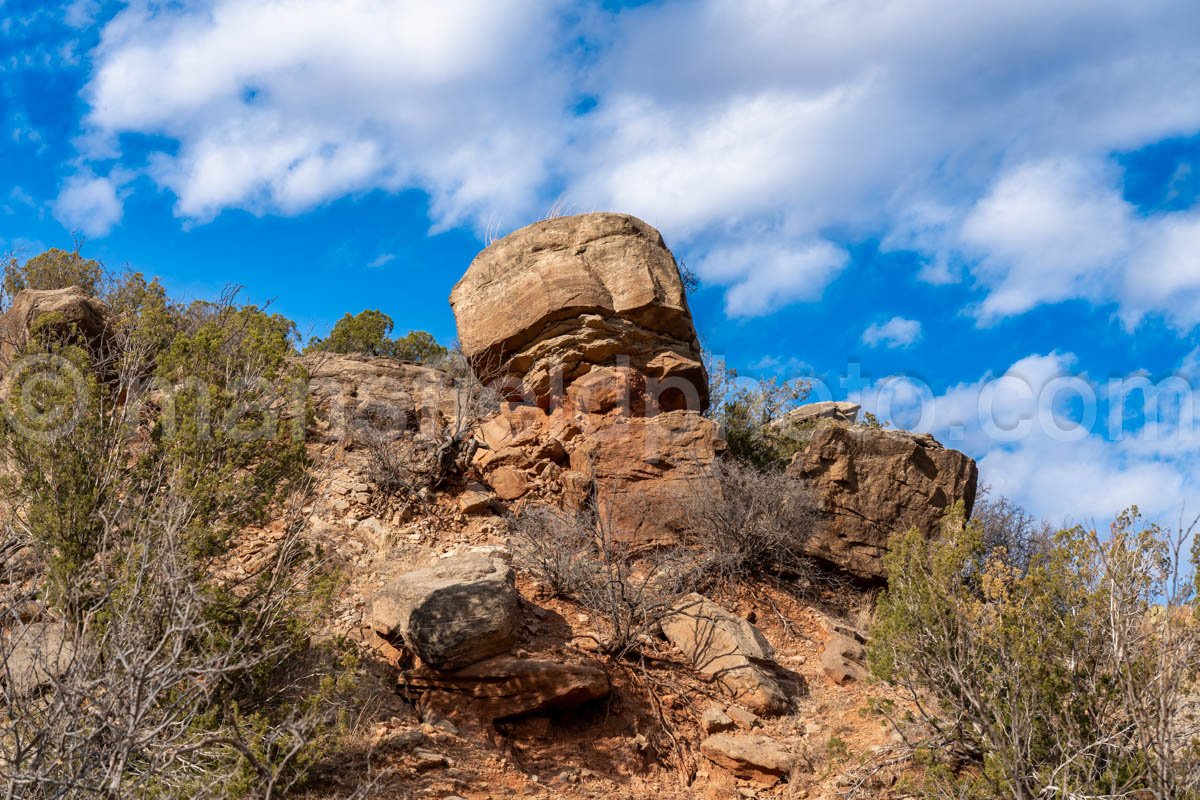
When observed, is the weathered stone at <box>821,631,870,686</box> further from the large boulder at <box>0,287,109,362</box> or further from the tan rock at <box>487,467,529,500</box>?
the large boulder at <box>0,287,109,362</box>

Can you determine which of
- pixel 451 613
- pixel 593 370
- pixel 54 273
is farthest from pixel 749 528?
pixel 54 273

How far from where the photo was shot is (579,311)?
14.5 meters

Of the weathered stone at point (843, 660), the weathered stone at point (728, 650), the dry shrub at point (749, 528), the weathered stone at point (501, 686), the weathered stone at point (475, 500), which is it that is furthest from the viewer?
the weathered stone at point (475, 500)

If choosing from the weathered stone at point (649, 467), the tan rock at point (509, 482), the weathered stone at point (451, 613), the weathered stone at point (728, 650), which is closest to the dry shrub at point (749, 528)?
the weathered stone at point (649, 467)

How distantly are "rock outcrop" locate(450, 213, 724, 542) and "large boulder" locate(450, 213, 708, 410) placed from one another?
2 centimetres

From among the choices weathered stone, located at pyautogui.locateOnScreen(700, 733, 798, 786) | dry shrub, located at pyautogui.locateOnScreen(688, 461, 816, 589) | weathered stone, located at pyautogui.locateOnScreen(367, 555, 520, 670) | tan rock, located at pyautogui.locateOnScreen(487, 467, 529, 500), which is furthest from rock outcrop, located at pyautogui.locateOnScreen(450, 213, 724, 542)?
weathered stone, located at pyautogui.locateOnScreen(700, 733, 798, 786)

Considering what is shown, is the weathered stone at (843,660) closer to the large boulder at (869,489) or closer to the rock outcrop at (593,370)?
the large boulder at (869,489)

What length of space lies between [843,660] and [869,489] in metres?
3.07

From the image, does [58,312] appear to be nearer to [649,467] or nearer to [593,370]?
[593,370]

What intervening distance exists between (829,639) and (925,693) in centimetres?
314

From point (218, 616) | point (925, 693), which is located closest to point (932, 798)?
point (925, 693)

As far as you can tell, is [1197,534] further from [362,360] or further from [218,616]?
[362,360]

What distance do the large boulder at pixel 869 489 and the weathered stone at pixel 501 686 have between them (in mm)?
5121

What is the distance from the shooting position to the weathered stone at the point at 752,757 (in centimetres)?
852
